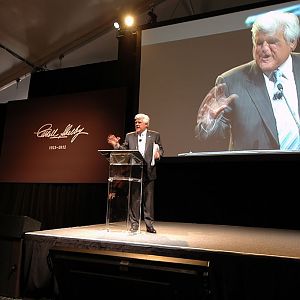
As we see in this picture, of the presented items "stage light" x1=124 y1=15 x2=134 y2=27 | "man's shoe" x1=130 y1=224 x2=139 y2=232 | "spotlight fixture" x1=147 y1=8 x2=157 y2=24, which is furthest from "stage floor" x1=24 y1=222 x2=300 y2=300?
"spotlight fixture" x1=147 y1=8 x2=157 y2=24

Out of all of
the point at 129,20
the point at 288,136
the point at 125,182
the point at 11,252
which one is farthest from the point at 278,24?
the point at 11,252

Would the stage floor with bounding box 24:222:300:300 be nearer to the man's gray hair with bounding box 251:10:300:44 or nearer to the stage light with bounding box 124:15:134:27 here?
the man's gray hair with bounding box 251:10:300:44

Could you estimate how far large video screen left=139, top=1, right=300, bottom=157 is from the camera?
3531 millimetres

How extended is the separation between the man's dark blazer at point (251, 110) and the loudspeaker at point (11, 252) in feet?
7.04

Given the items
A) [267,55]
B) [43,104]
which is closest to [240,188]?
[267,55]

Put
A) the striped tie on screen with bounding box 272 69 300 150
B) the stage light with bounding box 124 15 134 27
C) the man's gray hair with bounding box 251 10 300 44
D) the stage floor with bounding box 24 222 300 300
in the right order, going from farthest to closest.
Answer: the stage light with bounding box 124 15 134 27 < the man's gray hair with bounding box 251 10 300 44 < the striped tie on screen with bounding box 272 69 300 150 < the stage floor with bounding box 24 222 300 300

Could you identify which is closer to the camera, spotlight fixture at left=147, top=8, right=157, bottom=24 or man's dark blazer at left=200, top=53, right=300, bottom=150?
man's dark blazer at left=200, top=53, right=300, bottom=150

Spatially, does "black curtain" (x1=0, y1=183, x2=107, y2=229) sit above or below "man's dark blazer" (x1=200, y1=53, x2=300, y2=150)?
below

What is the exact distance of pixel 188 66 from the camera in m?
3.77

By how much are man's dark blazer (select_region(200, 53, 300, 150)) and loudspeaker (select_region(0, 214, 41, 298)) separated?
2.15 metres

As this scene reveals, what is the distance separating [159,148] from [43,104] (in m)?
2.97

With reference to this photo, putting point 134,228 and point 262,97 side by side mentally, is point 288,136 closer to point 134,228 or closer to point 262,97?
point 262,97

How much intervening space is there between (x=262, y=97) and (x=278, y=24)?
0.80 m

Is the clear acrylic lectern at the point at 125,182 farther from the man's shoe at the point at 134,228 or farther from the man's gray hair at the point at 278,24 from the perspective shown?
the man's gray hair at the point at 278,24
